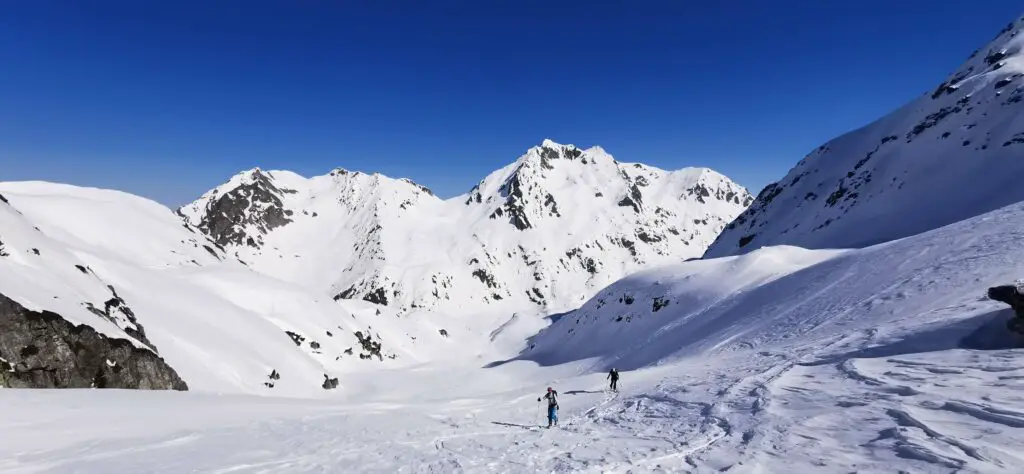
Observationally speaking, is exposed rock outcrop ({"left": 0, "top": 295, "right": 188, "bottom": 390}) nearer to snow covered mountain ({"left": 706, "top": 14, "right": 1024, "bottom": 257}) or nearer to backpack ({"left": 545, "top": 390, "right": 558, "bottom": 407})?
backpack ({"left": 545, "top": 390, "right": 558, "bottom": 407})

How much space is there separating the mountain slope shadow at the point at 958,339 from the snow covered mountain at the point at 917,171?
5445 cm

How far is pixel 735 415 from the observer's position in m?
15.8

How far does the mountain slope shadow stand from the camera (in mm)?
17453

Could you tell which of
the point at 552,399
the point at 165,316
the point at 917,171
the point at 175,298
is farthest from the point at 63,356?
the point at 917,171

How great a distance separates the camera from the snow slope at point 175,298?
111ft

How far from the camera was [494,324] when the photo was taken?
163 meters

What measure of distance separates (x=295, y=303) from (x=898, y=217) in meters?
95.4

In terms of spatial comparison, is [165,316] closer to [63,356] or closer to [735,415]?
[63,356]

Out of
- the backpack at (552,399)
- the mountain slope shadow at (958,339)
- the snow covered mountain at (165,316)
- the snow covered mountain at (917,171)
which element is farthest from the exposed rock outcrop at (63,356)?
the snow covered mountain at (917,171)

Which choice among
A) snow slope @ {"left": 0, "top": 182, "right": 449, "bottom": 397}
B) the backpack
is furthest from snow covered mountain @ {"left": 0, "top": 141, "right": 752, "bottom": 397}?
the backpack

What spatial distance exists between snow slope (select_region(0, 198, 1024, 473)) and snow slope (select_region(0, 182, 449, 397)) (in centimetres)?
1664

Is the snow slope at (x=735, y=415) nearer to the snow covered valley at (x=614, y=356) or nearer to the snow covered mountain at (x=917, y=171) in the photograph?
the snow covered valley at (x=614, y=356)

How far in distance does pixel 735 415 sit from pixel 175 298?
58.8m

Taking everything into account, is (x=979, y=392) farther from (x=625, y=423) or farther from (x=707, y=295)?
(x=707, y=295)
